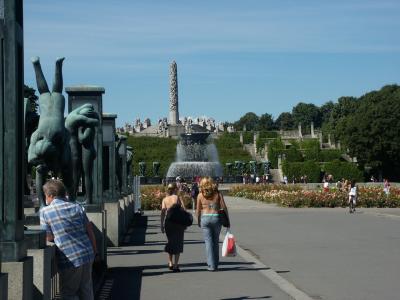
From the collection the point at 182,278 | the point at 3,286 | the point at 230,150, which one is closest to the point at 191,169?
the point at 230,150

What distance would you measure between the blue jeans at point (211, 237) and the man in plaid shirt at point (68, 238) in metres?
5.89

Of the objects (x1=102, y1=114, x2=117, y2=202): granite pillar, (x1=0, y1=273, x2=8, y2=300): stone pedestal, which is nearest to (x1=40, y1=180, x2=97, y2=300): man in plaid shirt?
(x1=0, y1=273, x2=8, y2=300): stone pedestal

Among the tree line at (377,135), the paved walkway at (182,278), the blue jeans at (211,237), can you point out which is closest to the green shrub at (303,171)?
the tree line at (377,135)

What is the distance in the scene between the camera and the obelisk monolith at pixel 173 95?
5536 inches

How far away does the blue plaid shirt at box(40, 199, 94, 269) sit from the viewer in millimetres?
7453

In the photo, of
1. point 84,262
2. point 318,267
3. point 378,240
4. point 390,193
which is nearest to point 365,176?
point 390,193

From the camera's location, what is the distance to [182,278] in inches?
493

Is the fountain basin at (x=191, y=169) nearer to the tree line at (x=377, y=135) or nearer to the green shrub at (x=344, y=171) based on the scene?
the tree line at (x=377, y=135)

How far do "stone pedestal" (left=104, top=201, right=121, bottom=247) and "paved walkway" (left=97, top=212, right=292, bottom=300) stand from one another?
0.39 metres

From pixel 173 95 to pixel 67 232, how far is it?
133 m

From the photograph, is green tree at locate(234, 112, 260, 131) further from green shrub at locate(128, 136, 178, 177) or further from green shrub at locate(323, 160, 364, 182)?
green shrub at locate(323, 160, 364, 182)

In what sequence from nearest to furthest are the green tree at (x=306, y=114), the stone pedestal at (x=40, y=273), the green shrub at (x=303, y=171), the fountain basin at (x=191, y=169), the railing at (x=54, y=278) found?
the stone pedestal at (x=40, y=273) → the railing at (x=54, y=278) → the fountain basin at (x=191, y=169) → the green shrub at (x=303, y=171) → the green tree at (x=306, y=114)

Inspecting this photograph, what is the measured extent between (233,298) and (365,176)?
82780mm

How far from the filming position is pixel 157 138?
127250 millimetres
